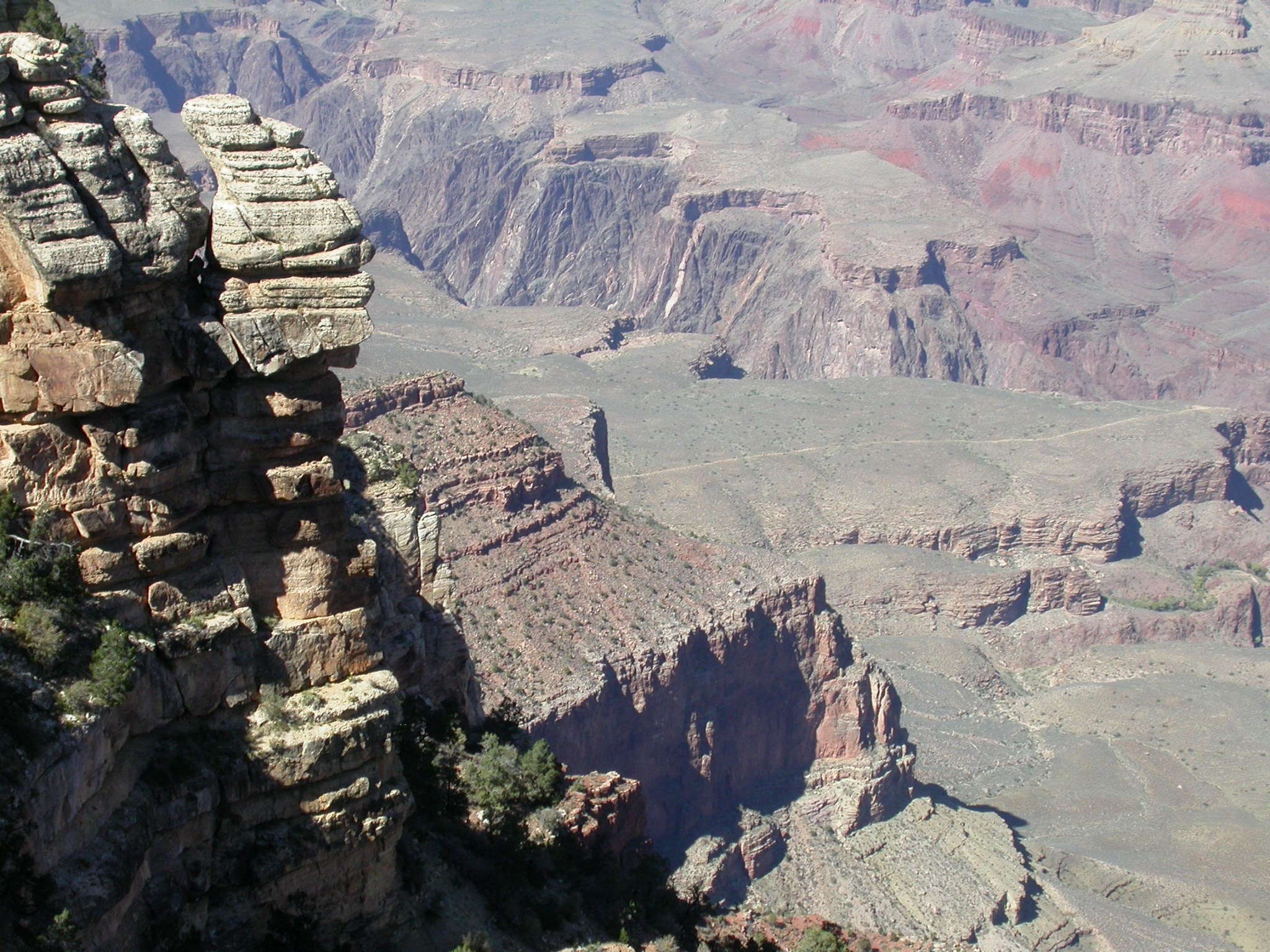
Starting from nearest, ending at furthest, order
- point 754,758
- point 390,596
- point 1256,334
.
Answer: point 390,596, point 754,758, point 1256,334

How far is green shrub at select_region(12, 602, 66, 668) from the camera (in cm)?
1847

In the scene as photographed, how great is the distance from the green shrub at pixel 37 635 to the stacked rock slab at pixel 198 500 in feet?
2.77

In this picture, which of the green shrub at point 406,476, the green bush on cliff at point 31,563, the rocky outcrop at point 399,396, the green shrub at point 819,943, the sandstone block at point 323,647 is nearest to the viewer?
the green bush on cliff at point 31,563

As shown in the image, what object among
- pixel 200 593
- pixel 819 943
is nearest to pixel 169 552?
pixel 200 593

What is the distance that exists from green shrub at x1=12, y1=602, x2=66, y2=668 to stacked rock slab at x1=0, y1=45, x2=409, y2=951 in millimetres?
843

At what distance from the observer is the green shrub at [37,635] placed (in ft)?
60.6

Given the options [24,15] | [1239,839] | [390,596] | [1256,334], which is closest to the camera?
[24,15]

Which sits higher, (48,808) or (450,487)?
(48,808)

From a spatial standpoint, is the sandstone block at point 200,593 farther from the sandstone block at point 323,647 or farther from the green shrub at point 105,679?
the green shrub at point 105,679

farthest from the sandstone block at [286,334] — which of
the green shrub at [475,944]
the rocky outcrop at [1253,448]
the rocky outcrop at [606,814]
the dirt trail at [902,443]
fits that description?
the rocky outcrop at [1253,448]

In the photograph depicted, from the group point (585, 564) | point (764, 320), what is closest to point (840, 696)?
point (585, 564)

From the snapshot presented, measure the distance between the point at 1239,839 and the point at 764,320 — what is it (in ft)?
379

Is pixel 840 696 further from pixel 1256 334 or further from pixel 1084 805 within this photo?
pixel 1256 334

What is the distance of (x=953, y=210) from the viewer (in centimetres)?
17712
